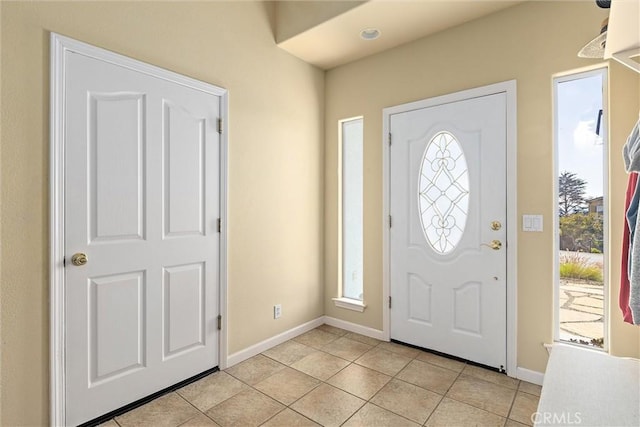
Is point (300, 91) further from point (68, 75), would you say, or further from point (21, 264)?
point (21, 264)

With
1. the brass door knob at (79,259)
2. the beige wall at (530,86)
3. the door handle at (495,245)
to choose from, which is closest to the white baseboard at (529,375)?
the beige wall at (530,86)

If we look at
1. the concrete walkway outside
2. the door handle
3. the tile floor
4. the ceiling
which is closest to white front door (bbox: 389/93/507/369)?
the door handle

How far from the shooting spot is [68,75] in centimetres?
172

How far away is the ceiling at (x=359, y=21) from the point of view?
7.60ft

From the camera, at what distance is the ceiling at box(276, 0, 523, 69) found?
2316 mm

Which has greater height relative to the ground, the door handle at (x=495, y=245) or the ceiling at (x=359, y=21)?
the ceiling at (x=359, y=21)

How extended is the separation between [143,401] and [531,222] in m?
2.78

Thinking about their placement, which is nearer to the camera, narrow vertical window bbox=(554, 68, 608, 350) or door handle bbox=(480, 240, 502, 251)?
narrow vertical window bbox=(554, 68, 608, 350)

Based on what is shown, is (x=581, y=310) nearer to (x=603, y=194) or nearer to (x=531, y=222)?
(x=531, y=222)

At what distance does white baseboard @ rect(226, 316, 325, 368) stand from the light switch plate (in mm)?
2058

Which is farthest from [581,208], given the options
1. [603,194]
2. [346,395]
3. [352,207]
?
[346,395]

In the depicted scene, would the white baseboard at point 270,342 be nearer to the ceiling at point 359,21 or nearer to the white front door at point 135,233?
the white front door at point 135,233

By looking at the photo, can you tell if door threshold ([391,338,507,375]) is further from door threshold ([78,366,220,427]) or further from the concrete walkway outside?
door threshold ([78,366,220,427])

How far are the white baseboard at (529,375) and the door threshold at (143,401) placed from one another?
2163 millimetres
